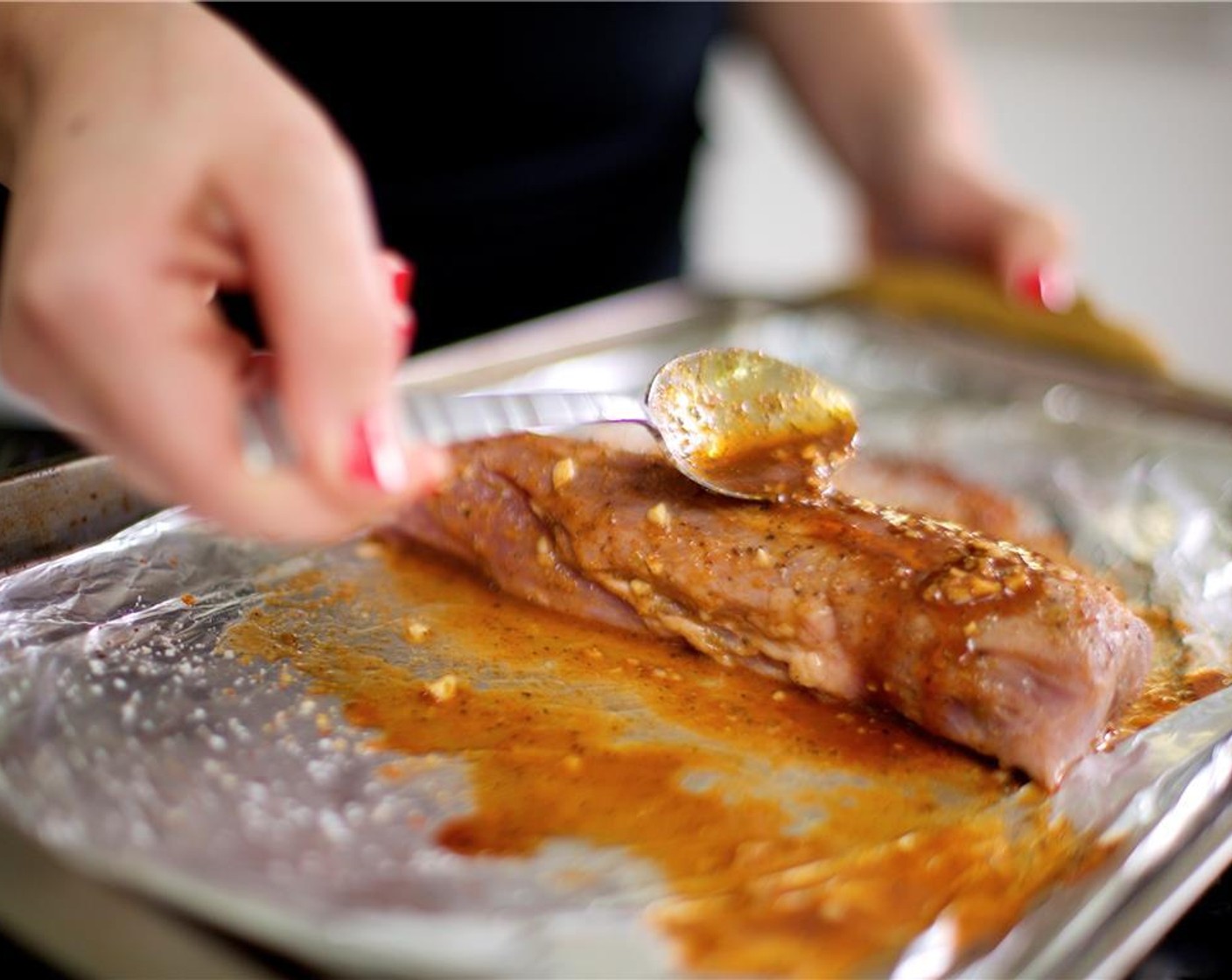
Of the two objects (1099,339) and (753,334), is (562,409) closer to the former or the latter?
(753,334)

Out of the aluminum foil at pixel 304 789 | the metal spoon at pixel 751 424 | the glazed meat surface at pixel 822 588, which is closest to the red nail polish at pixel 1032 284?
the aluminum foil at pixel 304 789

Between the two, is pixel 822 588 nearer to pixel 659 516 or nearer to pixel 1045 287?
pixel 659 516

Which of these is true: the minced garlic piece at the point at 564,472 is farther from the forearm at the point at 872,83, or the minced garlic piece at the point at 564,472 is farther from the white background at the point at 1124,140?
the white background at the point at 1124,140

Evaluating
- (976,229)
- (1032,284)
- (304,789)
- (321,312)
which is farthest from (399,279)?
(976,229)

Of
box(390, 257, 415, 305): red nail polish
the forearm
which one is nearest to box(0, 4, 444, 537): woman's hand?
box(390, 257, 415, 305): red nail polish

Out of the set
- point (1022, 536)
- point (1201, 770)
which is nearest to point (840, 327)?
point (1022, 536)

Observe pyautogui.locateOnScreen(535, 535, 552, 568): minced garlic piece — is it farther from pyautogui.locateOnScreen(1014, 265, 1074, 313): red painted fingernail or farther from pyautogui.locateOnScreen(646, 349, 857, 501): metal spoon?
pyautogui.locateOnScreen(1014, 265, 1074, 313): red painted fingernail
